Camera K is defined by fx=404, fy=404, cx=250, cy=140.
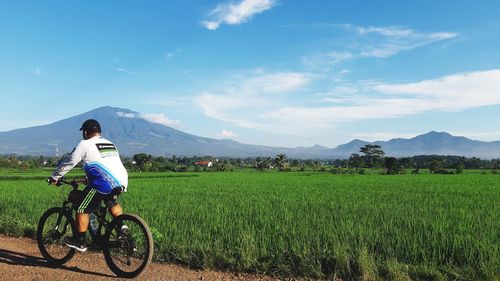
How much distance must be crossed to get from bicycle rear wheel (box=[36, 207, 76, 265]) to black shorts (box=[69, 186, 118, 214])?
525mm

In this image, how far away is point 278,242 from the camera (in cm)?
658

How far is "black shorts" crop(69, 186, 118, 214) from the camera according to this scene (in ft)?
18.3

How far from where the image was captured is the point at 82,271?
19.1ft

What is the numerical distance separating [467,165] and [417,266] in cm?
8951

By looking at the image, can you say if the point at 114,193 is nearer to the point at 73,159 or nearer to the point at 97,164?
the point at 97,164

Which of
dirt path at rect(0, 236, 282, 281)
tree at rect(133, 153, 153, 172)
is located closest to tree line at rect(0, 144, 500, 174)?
tree at rect(133, 153, 153, 172)

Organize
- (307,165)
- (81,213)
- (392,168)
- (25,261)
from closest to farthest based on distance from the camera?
(81,213) < (25,261) < (392,168) < (307,165)

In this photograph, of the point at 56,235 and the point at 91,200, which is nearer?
the point at 91,200

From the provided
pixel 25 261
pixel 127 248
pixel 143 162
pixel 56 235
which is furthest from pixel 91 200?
pixel 143 162

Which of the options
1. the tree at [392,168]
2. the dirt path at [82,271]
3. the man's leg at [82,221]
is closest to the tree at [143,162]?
the tree at [392,168]

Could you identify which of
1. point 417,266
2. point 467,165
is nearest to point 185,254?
point 417,266

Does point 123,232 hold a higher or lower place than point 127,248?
higher

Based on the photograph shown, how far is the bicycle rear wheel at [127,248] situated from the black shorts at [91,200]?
11.3 inches

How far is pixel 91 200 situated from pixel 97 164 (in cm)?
57
